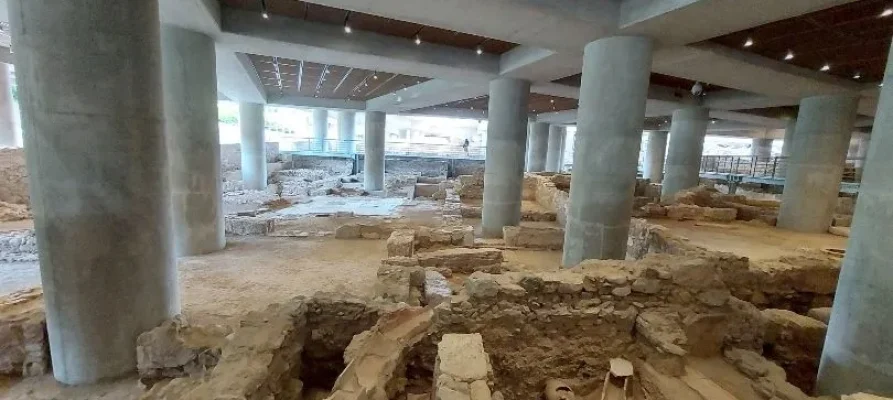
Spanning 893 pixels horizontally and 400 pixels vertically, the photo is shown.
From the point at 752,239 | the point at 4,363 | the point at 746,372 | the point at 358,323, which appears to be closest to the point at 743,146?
the point at 752,239

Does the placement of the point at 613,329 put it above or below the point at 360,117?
below

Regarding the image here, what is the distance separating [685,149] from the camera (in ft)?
44.0

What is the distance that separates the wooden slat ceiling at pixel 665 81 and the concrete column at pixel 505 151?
1656 mm

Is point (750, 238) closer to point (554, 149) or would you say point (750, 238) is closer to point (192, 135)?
point (192, 135)

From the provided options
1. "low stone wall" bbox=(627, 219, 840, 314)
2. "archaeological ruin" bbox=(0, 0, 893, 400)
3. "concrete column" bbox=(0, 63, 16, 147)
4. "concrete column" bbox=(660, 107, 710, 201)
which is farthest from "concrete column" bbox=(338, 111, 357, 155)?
"low stone wall" bbox=(627, 219, 840, 314)

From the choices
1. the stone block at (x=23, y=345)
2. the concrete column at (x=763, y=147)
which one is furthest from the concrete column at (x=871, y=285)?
the concrete column at (x=763, y=147)

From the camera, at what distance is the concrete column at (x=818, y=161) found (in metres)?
8.95

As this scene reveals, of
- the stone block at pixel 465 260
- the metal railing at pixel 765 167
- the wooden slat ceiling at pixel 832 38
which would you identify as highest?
the wooden slat ceiling at pixel 832 38

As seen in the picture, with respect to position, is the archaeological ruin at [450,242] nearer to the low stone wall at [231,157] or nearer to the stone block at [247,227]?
the stone block at [247,227]

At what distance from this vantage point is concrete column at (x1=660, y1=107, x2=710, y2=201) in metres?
13.0

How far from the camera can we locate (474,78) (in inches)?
387

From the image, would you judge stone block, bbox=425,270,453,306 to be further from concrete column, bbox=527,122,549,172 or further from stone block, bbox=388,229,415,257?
concrete column, bbox=527,122,549,172

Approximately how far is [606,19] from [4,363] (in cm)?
814

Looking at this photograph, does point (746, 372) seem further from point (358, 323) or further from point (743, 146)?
point (743, 146)
